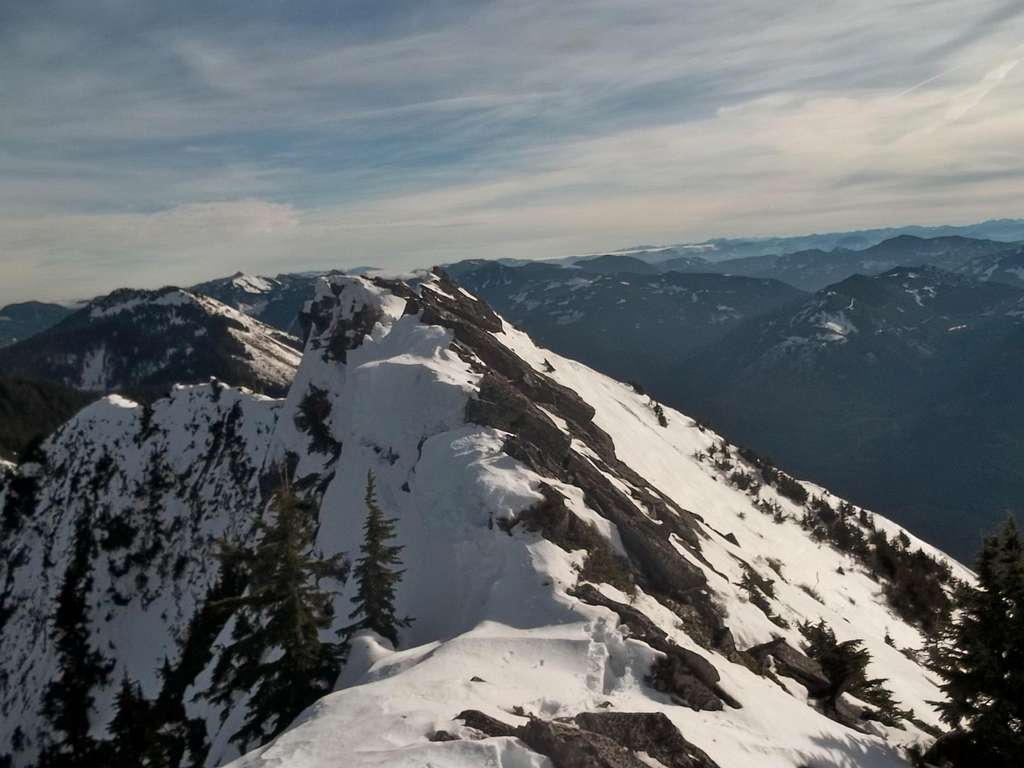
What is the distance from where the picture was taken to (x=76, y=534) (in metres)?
87.5

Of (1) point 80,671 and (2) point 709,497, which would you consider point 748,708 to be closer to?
(2) point 709,497

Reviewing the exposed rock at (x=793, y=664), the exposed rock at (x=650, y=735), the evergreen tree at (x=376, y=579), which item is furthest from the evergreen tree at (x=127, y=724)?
the exposed rock at (x=650, y=735)

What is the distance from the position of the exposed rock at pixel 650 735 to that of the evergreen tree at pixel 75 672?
68.9 meters

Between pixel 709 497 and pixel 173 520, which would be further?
pixel 173 520

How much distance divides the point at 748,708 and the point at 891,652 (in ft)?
89.0

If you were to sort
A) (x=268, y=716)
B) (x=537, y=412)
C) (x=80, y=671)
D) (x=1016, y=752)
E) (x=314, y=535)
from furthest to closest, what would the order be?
(x=80, y=671) < (x=314, y=535) < (x=537, y=412) < (x=268, y=716) < (x=1016, y=752)

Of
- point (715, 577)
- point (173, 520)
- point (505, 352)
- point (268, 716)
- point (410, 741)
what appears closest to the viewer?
point (410, 741)

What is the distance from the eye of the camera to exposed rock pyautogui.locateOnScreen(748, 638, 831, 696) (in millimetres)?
26817

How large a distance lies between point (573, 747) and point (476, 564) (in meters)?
12.8

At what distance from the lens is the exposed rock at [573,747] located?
14.4 metres

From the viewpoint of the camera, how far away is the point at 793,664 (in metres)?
28.8

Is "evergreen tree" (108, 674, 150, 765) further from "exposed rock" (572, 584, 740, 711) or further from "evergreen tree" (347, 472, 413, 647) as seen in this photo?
"exposed rock" (572, 584, 740, 711)

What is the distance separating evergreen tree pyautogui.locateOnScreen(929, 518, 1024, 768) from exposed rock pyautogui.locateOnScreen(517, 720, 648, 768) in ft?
42.9

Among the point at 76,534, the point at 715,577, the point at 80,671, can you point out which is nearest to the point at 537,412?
the point at 715,577
